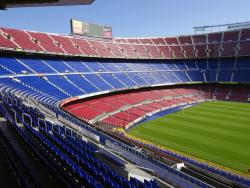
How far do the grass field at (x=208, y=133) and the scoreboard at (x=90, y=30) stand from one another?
101ft

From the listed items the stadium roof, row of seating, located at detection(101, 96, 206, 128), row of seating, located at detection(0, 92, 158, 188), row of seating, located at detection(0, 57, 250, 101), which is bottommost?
row of seating, located at detection(101, 96, 206, 128)

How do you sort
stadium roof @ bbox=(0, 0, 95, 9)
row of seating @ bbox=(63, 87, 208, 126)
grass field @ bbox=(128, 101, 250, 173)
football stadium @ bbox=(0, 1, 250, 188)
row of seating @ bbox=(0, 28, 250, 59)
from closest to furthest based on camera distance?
stadium roof @ bbox=(0, 0, 95, 9) → football stadium @ bbox=(0, 1, 250, 188) → grass field @ bbox=(128, 101, 250, 173) → row of seating @ bbox=(63, 87, 208, 126) → row of seating @ bbox=(0, 28, 250, 59)

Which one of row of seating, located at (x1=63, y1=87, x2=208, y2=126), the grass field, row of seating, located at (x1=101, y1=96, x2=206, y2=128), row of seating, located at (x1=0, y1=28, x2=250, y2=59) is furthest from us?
row of seating, located at (x1=0, y1=28, x2=250, y2=59)

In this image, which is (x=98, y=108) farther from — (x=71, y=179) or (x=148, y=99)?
(x=71, y=179)

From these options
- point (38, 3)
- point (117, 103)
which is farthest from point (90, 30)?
point (38, 3)

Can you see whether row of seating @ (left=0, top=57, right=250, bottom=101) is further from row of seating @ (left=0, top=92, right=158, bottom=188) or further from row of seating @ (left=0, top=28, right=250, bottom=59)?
row of seating @ (left=0, top=92, right=158, bottom=188)

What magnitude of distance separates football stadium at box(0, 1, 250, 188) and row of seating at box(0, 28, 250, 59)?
0.31 m

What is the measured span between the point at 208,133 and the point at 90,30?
41.4 meters

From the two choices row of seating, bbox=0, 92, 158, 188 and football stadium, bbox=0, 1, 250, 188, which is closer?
row of seating, bbox=0, 92, 158, 188

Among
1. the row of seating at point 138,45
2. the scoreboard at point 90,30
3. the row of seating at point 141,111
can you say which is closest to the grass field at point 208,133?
the row of seating at point 141,111

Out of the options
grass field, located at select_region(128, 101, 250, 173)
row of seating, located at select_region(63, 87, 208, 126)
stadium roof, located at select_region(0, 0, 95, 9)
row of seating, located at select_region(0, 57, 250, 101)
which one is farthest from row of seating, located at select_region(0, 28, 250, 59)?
stadium roof, located at select_region(0, 0, 95, 9)

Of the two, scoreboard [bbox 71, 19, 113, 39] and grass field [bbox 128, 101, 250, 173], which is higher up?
scoreboard [bbox 71, 19, 113, 39]

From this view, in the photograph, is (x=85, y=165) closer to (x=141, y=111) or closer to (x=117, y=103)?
(x=141, y=111)

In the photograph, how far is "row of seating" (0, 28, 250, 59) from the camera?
4638 cm
